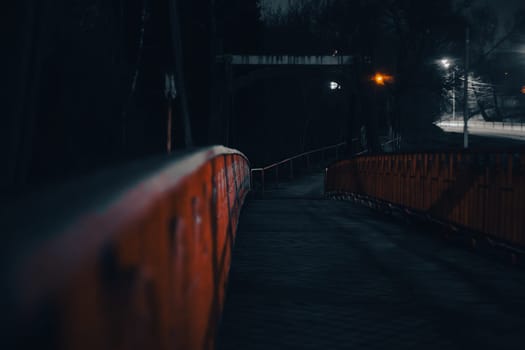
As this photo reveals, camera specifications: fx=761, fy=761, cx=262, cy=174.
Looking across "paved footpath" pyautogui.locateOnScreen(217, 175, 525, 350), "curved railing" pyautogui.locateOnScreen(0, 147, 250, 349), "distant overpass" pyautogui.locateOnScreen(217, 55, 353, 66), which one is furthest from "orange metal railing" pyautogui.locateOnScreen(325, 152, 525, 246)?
"distant overpass" pyautogui.locateOnScreen(217, 55, 353, 66)

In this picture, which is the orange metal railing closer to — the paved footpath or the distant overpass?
the paved footpath

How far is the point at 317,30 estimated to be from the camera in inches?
2393

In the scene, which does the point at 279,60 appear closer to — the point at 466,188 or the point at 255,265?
the point at 466,188

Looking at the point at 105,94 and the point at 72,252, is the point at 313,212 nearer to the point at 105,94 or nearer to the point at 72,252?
the point at 72,252

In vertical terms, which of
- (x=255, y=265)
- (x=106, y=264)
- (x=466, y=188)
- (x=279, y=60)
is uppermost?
(x=279, y=60)

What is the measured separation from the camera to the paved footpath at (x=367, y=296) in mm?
5543

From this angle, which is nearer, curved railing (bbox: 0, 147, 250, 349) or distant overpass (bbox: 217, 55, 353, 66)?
curved railing (bbox: 0, 147, 250, 349)

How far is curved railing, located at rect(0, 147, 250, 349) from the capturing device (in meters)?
1.15

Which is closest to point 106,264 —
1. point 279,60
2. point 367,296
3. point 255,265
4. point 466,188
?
point 367,296

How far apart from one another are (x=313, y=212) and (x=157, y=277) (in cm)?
1571

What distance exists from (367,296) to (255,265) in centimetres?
218

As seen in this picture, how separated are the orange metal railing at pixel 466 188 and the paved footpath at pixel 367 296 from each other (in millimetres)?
482

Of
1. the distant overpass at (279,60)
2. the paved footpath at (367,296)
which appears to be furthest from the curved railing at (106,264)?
the distant overpass at (279,60)

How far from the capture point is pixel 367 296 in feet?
23.0
